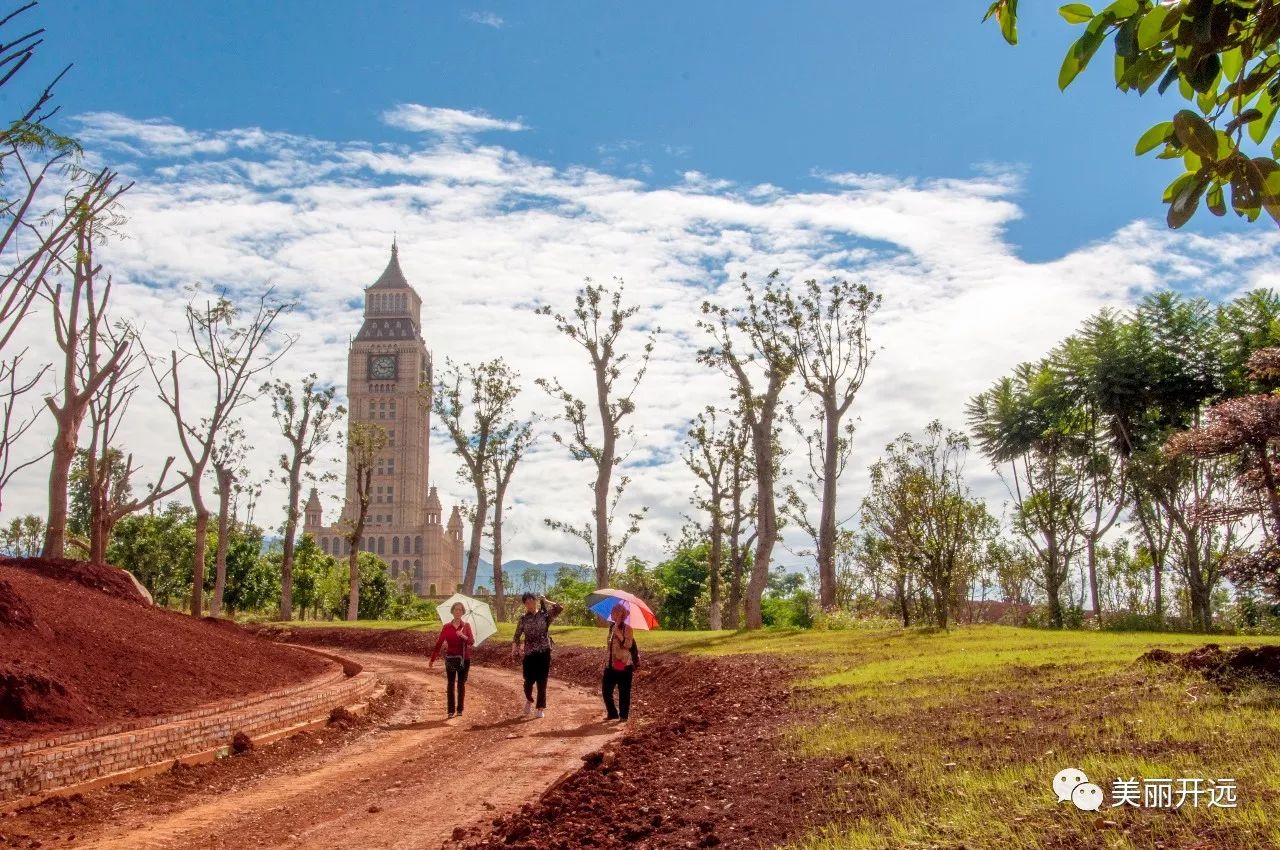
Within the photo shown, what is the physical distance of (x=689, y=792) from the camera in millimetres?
8086

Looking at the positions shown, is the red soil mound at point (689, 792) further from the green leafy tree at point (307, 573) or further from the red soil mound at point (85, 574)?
the green leafy tree at point (307, 573)

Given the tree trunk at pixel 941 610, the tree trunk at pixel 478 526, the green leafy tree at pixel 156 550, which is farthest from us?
the green leafy tree at pixel 156 550

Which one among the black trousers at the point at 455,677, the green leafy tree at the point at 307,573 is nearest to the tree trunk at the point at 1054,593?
the black trousers at the point at 455,677

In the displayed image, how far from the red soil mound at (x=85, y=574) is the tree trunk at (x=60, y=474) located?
88.6 inches

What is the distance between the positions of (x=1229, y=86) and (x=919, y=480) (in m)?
26.8

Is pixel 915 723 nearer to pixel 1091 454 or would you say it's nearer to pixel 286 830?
pixel 286 830

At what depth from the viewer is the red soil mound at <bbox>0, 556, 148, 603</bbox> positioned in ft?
58.2

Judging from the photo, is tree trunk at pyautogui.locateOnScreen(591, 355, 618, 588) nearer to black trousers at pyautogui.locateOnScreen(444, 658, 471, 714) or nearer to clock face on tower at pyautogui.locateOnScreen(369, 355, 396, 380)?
black trousers at pyautogui.locateOnScreen(444, 658, 471, 714)

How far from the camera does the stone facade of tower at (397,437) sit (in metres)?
177

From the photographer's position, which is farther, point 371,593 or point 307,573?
point 371,593

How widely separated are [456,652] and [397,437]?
165m

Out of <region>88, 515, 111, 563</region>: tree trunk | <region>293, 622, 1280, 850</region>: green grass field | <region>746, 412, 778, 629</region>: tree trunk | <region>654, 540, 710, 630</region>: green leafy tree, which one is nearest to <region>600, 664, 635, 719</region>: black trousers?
<region>293, 622, 1280, 850</region>: green grass field

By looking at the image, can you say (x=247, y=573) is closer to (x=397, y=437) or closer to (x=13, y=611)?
(x=13, y=611)

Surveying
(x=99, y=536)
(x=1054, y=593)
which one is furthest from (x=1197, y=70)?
(x=1054, y=593)
